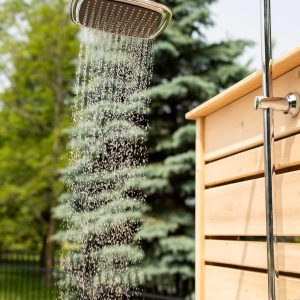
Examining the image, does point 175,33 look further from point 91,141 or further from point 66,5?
point 66,5

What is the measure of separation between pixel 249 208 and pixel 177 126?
465 centimetres

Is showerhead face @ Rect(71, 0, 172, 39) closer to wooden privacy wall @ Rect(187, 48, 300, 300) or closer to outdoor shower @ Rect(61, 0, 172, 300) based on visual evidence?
wooden privacy wall @ Rect(187, 48, 300, 300)

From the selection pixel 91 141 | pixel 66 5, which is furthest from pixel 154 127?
pixel 66 5

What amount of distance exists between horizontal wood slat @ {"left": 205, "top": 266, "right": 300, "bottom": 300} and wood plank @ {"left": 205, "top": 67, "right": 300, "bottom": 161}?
0.42 metres

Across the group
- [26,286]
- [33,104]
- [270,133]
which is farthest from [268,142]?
[33,104]

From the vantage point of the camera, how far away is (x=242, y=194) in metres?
1.71

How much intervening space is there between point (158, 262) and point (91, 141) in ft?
5.13

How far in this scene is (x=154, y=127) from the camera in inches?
242

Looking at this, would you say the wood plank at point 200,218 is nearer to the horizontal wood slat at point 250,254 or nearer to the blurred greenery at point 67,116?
the horizontal wood slat at point 250,254

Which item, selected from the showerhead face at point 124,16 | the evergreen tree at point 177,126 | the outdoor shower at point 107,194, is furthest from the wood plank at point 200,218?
the evergreen tree at point 177,126

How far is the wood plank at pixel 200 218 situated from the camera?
2002 mm

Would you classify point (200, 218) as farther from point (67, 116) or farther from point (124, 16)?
point (67, 116)

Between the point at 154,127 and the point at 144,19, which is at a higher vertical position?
the point at 154,127

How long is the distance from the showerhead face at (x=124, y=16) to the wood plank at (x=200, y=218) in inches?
18.7
